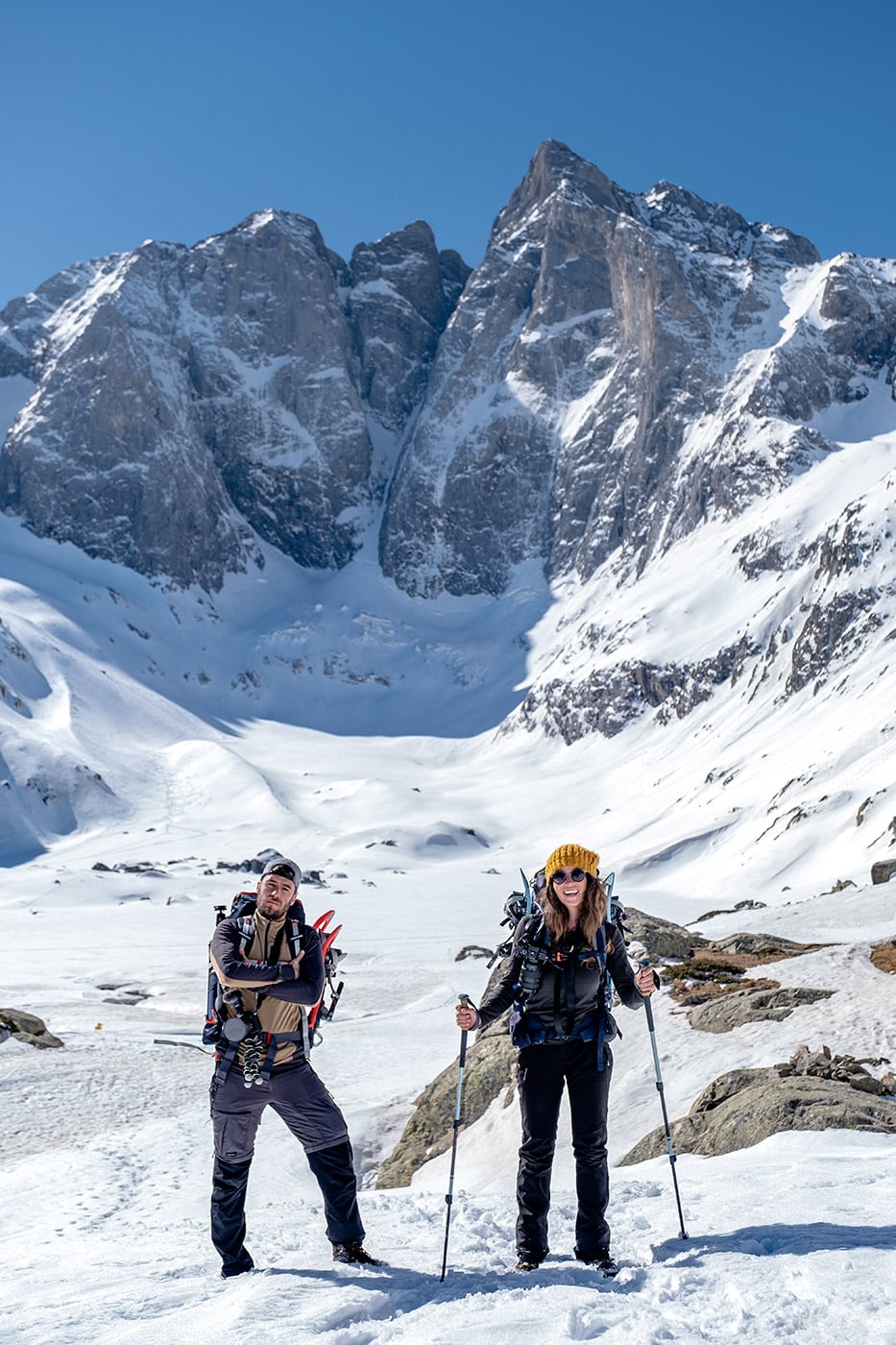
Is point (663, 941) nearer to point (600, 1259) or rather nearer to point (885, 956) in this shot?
point (885, 956)

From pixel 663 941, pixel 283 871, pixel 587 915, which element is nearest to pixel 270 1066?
pixel 283 871

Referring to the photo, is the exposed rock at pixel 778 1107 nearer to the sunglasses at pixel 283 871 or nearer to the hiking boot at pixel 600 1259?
the hiking boot at pixel 600 1259

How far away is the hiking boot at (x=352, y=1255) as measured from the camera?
22.4ft

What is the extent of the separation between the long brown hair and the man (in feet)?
5.23

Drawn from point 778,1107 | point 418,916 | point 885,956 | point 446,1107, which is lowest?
point 446,1107

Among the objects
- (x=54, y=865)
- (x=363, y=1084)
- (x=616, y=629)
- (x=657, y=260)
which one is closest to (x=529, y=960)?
(x=363, y=1084)

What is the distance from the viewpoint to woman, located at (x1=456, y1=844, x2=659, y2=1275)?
21.8ft

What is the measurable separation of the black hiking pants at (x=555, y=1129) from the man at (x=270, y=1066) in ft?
3.69

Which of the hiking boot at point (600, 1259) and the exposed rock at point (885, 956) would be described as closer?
the hiking boot at point (600, 1259)

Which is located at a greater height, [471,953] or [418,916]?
[418,916]

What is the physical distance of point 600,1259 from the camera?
646 centimetres

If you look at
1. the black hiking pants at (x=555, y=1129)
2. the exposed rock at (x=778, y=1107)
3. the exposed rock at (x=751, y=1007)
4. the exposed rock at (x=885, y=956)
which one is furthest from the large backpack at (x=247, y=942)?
the exposed rock at (x=885, y=956)

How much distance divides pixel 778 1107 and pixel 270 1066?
4.91 m

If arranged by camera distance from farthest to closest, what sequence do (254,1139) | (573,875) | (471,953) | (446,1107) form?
(471,953) → (446,1107) → (254,1139) → (573,875)
